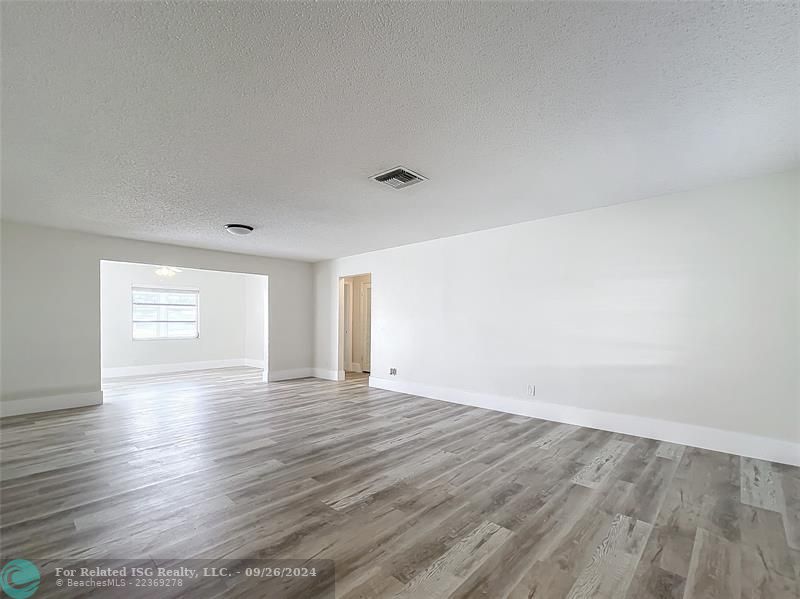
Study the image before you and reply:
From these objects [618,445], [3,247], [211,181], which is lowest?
[618,445]

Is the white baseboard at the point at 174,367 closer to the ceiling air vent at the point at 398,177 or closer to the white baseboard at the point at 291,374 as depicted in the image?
the white baseboard at the point at 291,374

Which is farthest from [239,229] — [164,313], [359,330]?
[164,313]

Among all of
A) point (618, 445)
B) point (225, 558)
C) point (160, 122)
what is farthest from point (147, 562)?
point (618, 445)

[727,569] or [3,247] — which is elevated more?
[3,247]

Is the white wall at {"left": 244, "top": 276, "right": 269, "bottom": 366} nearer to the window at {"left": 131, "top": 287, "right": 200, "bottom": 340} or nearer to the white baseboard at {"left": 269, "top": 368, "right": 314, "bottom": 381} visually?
the window at {"left": 131, "top": 287, "right": 200, "bottom": 340}

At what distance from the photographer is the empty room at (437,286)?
5.40 ft

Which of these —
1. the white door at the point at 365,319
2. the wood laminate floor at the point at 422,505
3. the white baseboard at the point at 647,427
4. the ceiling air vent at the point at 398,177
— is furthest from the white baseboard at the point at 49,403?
the ceiling air vent at the point at 398,177

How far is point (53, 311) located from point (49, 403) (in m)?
1.23

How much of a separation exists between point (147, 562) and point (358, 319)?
7.29 metres

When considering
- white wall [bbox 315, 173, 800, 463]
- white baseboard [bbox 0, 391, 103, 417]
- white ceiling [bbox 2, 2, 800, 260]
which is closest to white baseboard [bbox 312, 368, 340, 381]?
white wall [bbox 315, 173, 800, 463]

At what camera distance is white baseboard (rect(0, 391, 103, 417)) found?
455cm

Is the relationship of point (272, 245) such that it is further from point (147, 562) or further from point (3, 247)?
point (147, 562)

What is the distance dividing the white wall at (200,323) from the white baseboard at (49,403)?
294 cm

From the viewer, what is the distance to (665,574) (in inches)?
69.1
